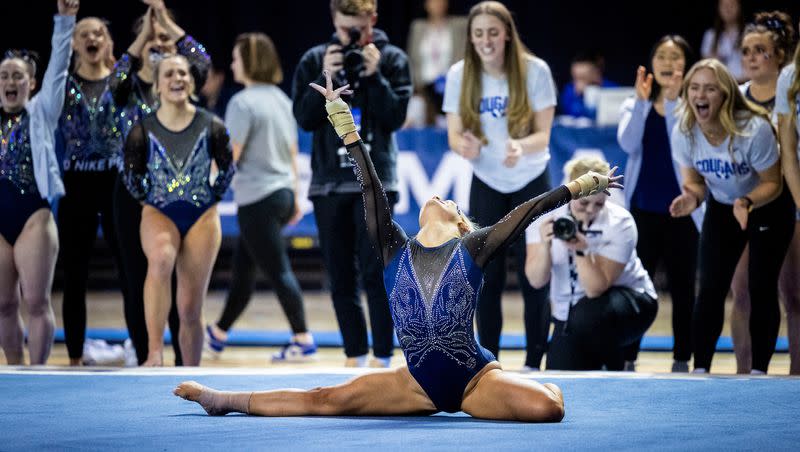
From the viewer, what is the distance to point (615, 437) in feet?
11.4

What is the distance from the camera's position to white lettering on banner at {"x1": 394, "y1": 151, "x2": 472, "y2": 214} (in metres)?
8.12

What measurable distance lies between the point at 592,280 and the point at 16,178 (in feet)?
8.79

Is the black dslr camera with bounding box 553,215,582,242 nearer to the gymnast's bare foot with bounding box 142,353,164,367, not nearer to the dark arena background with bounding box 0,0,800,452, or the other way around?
the dark arena background with bounding box 0,0,800,452

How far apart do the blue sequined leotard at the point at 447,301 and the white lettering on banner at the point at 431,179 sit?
4118 millimetres

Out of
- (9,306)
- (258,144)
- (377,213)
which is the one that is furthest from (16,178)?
(377,213)

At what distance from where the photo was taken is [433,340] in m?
3.88

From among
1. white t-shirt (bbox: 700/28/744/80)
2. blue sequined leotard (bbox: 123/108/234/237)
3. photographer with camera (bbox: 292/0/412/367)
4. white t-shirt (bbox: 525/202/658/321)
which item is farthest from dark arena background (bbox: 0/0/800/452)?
white t-shirt (bbox: 700/28/744/80)

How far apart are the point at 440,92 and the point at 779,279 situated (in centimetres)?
449

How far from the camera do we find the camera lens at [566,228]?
500 cm

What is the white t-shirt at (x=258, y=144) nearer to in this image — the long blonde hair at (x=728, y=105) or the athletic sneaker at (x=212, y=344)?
the athletic sneaker at (x=212, y=344)

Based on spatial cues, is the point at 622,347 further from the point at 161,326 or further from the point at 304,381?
Answer: the point at 161,326

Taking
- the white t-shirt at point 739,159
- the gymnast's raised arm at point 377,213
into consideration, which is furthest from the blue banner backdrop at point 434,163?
the gymnast's raised arm at point 377,213

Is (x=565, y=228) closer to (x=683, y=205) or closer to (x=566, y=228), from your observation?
(x=566, y=228)

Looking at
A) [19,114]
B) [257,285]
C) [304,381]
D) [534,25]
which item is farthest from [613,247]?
[534,25]
